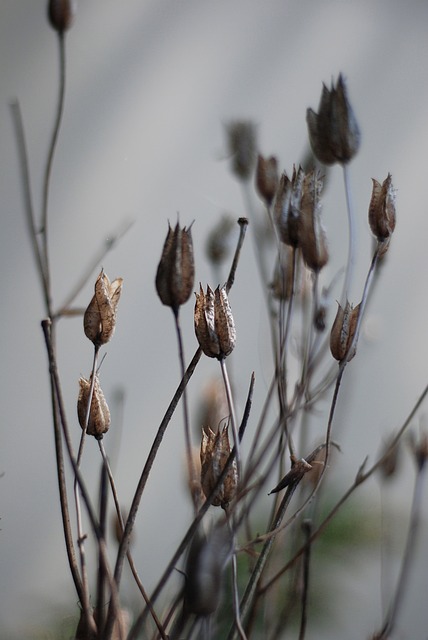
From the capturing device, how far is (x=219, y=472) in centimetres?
29

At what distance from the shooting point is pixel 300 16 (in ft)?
3.04

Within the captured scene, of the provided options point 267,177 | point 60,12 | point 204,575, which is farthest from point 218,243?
point 204,575

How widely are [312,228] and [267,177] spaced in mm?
124

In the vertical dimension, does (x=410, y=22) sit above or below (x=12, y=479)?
above

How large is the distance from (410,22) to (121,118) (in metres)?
0.38

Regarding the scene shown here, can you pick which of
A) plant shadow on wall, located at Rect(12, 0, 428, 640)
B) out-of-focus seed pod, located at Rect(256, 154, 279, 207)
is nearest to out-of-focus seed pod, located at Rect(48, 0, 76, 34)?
plant shadow on wall, located at Rect(12, 0, 428, 640)

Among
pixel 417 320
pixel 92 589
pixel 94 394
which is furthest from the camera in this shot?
pixel 417 320

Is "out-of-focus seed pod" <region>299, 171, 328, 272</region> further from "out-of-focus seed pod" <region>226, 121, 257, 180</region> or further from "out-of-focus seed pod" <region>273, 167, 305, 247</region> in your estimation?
"out-of-focus seed pod" <region>226, 121, 257, 180</region>

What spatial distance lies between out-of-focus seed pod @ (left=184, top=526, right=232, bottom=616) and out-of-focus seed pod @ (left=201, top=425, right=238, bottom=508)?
66 millimetres

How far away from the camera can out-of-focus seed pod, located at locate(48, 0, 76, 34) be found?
367 millimetres

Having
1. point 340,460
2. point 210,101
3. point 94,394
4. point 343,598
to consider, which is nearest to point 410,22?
point 210,101

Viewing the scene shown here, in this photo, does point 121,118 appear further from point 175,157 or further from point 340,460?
point 340,460

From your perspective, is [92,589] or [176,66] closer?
[92,589]

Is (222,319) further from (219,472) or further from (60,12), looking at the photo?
(60,12)
